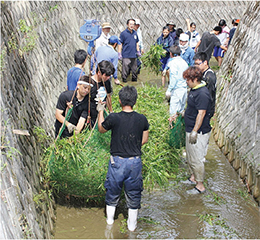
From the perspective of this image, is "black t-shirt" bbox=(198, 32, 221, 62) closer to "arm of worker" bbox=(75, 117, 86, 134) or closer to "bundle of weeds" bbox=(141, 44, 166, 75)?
"bundle of weeds" bbox=(141, 44, 166, 75)

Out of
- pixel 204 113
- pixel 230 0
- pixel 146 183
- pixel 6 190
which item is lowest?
pixel 146 183

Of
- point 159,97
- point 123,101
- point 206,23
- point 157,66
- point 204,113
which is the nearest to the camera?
point 123,101

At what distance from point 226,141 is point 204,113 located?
1714 millimetres

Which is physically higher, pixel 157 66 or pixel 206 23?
pixel 206 23

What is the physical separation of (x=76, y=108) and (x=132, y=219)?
1526mm

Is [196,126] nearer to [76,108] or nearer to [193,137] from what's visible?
[193,137]

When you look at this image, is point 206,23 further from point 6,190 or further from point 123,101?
point 6,190

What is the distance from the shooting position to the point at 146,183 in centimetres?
455

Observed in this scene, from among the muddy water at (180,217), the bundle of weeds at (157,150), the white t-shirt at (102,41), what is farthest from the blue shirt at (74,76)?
the white t-shirt at (102,41)

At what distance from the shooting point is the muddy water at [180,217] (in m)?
3.96

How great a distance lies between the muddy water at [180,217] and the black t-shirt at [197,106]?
3.22 ft

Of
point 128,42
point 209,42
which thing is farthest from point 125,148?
point 209,42

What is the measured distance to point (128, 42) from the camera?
8.77 metres

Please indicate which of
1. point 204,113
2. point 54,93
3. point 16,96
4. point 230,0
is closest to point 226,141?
point 204,113
